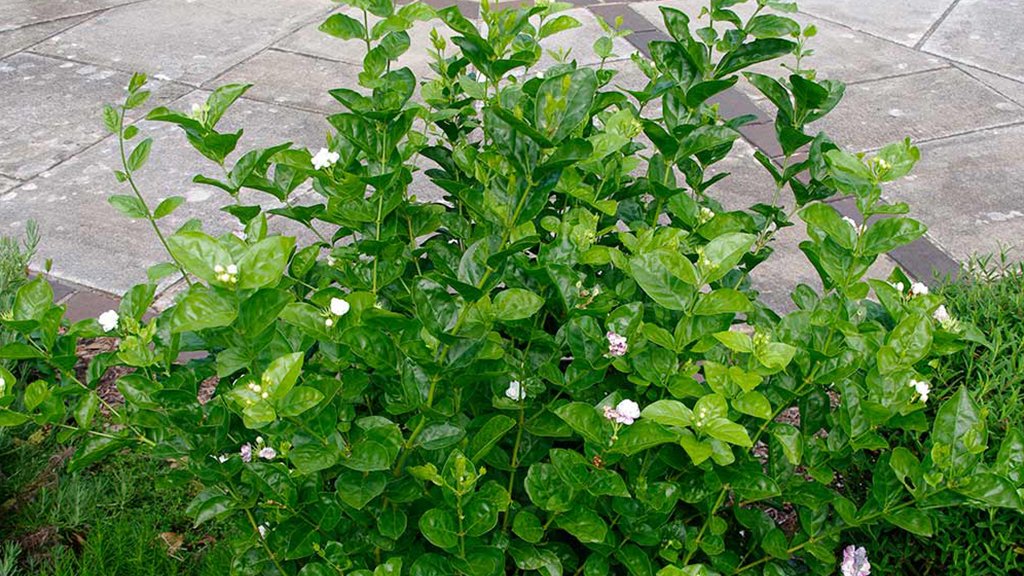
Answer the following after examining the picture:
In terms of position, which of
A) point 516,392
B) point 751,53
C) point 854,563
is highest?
point 751,53

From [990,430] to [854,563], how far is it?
0.42 m

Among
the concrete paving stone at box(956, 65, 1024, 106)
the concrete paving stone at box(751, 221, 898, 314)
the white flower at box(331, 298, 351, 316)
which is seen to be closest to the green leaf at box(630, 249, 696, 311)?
the white flower at box(331, 298, 351, 316)

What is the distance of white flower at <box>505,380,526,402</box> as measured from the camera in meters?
1.87

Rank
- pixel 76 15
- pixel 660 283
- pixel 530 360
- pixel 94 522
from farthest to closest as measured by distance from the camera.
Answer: pixel 76 15
pixel 94 522
pixel 530 360
pixel 660 283

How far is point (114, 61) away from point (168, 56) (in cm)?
28

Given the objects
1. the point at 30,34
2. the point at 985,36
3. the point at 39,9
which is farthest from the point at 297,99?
the point at 985,36

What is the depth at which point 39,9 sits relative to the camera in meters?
6.03

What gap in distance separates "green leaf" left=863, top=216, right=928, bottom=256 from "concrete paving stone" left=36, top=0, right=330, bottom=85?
4.03 metres

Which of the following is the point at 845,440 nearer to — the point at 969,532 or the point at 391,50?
the point at 969,532

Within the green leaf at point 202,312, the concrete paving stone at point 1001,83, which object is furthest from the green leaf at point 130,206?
the concrete paving stone at point 1001,83

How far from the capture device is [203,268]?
1.52 metres

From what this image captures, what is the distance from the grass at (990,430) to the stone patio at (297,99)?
3.30 ft

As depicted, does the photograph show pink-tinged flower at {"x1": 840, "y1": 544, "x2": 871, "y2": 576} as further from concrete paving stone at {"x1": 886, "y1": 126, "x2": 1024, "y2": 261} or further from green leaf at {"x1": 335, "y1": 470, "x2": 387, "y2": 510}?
concrete paving stone at {"x1": 886, "y1": 126, "x2": 1024, "y2": 261}

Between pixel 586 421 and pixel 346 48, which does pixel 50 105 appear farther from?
pixel 586 421
